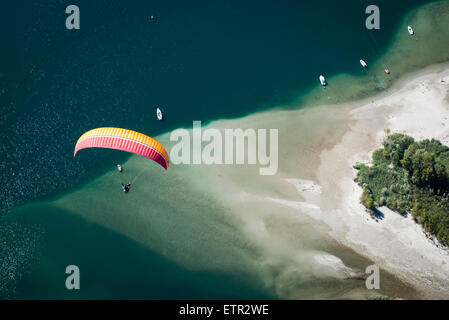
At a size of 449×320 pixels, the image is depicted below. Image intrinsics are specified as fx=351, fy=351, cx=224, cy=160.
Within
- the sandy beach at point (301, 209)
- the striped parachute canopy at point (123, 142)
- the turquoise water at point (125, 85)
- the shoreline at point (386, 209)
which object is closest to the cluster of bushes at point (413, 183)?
the shoreline at point (386, 209)

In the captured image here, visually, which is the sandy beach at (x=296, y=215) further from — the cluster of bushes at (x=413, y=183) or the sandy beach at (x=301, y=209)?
the cluster of bushes at (x=413, y=183)

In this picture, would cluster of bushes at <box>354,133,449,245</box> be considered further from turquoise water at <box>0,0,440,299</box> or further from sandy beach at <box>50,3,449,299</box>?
turquoise water at <box>0,0,440,299</box>

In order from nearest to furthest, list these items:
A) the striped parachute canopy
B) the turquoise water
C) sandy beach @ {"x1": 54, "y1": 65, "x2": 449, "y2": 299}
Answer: the striped parachute canopy < sandy beach @ {"x1": 54, "y1": 65, "x2": 449, "y2": 299} < the turquoise water

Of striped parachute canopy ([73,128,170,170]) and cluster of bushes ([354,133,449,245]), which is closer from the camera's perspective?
striped parachute canopy ([73,128,170,170])

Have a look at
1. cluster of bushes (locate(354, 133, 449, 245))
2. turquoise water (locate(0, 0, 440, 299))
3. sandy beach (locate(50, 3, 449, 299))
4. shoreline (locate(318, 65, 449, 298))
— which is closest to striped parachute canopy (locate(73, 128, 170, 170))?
sandy beach (locate(50, 3, 449, 299))
